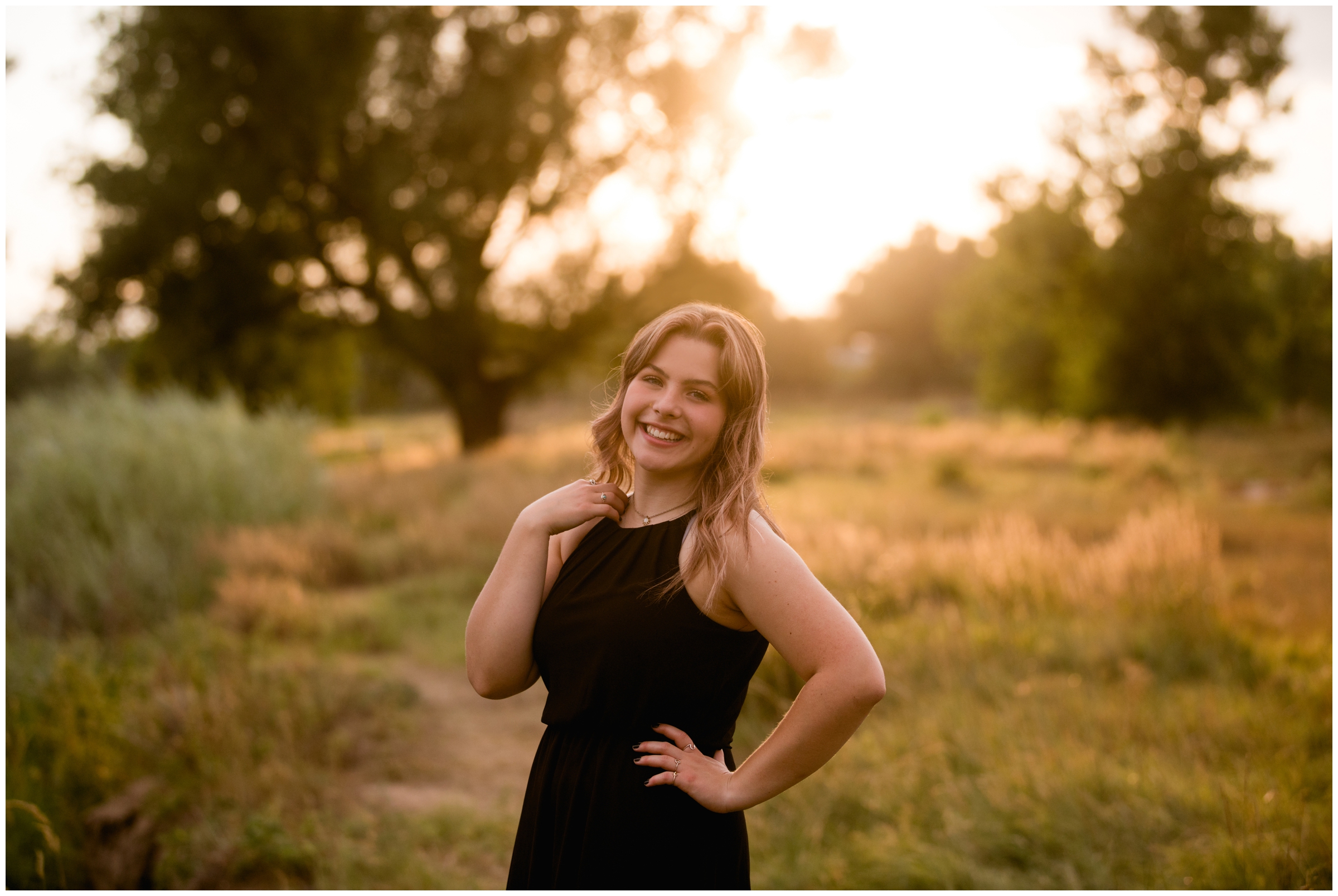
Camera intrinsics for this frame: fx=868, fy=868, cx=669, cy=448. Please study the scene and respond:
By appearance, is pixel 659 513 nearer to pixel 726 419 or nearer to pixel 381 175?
pixel 726 419

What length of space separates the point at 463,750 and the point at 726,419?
3.92 m

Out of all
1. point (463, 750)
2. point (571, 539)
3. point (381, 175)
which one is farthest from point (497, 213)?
point (571, 539)

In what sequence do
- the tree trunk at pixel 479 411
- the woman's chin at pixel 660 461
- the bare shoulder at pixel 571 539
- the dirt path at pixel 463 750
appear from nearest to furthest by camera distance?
the woman's chin at pixel 660 461
the bare shoulder at pixel 571 539
the dirt path at pixel 463 750
the tree trunk at pixel 479 411

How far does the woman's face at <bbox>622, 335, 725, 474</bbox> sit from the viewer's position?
6.23 feet

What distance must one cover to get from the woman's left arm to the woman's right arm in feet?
1.27

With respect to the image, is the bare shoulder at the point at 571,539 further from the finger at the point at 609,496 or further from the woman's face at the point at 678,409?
the woman's face at the point at 678,409

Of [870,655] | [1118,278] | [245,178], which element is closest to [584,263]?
[245,178]

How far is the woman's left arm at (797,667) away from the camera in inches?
65.9

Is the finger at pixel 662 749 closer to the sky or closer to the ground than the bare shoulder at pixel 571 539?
closer to the ground

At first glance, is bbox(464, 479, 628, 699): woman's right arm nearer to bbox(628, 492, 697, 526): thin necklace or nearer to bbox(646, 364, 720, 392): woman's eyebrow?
bbox(628, 492, 697, 526): thin necklace

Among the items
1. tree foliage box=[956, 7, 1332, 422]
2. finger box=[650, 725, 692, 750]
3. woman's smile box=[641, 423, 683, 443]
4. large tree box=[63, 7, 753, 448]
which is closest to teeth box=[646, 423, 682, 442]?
woman's smile box=[641, 423, 683, 443]

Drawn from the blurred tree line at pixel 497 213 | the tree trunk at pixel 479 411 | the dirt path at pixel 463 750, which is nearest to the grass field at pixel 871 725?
the dirt path at pixel 463 750

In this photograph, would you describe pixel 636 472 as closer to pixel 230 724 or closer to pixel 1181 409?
pixel 230 724

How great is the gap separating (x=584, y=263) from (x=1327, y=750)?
17.0m
